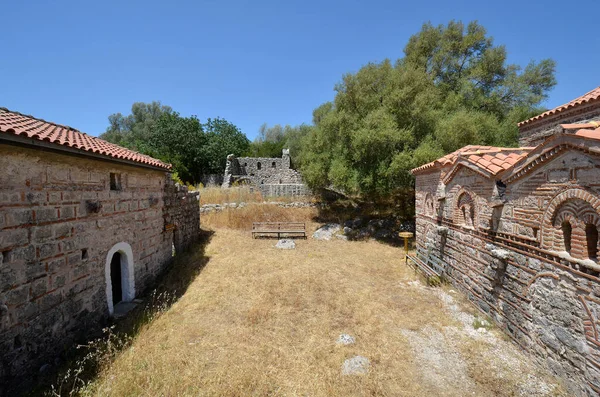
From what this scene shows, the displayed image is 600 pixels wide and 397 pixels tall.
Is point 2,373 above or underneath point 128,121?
underneath

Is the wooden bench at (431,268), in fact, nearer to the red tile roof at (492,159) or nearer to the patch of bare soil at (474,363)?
the patch of bare soil at (474,363)

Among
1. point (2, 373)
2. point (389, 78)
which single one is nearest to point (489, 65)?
point (389, 78)

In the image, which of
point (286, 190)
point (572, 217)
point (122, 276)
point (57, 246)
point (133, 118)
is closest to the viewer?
point (572, 217)

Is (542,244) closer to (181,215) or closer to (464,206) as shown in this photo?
(464,206)

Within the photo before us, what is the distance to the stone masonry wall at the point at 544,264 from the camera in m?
3.48

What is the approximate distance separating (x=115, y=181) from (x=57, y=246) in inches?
82.6

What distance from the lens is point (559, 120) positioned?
823cm

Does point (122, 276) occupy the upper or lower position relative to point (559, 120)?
lower

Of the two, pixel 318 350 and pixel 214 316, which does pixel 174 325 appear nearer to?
pixel 214 316

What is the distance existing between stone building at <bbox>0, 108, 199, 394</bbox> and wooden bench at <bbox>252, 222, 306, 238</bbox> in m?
6.49

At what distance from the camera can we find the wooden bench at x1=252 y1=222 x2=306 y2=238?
13.2m

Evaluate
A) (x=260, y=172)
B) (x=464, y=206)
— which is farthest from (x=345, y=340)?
(x=260, y=172)

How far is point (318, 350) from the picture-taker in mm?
4758

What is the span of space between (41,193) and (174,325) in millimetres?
3482
